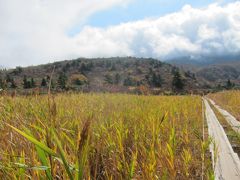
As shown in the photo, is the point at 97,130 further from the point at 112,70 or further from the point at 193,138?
the point at 112,70

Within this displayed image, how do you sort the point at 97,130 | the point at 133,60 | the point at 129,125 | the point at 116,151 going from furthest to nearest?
the point at 133,60
the point at 129,125
the point at 97,130
the point at 116,151

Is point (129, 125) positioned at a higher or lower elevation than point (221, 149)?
higher

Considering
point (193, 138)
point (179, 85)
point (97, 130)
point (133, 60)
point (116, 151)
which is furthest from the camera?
point (133, 60)

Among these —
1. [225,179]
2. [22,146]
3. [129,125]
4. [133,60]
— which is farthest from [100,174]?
[133,60]

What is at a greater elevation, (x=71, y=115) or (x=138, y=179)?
(x=71, y=115)

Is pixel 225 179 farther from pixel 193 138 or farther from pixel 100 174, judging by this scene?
pixel 193 138

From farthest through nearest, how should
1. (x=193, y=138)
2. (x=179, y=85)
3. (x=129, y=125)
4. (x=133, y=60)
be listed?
(x=133, y=60) < (x=179, y=85) < (x=193, y=138) < (x=129, y=125)

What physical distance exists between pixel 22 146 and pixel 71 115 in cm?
158

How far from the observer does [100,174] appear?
235 centimetres

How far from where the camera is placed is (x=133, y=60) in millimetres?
110625

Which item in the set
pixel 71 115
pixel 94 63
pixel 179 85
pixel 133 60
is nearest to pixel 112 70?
pixel 94 63

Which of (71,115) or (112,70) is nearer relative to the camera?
(71,115)

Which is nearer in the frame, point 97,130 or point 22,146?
point 22,146

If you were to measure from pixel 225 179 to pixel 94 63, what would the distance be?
333 ft
